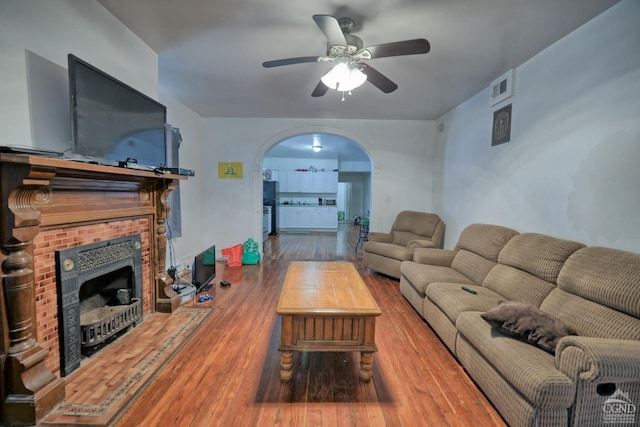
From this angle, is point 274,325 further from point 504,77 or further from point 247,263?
point 504,77

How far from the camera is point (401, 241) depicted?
4480mm

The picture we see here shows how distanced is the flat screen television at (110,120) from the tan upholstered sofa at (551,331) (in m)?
2.85

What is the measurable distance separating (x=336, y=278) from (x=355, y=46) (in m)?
1.91

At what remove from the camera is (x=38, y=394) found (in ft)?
4.77

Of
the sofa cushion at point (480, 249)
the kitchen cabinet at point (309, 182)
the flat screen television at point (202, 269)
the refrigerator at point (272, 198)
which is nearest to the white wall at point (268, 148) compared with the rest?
the flat screen television at point (202, 269)

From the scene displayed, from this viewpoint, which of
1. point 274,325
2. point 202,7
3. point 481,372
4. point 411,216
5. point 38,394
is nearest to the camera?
point 38,394

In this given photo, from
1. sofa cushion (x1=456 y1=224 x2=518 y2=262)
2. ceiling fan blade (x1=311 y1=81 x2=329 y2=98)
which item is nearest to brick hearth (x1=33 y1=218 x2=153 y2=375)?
ceiling fan blade (x1=311 y1=81 x2=329 y2=98)

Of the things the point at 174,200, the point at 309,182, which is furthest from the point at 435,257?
the point at 309,182

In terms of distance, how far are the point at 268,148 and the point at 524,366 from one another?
4.56 meters

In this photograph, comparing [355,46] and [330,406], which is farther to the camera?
[355,46]

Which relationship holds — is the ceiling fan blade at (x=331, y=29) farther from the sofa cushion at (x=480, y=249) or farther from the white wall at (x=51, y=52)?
the sofa cushion at (x=480, y=249)

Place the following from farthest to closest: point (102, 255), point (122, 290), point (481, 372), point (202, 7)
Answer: point (122, 290) < point (102, 255) < point (202, 7) < point (481, 372)

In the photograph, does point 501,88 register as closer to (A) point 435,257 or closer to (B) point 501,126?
(B) point 501,126

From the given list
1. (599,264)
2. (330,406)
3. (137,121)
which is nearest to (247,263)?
(137,121)
